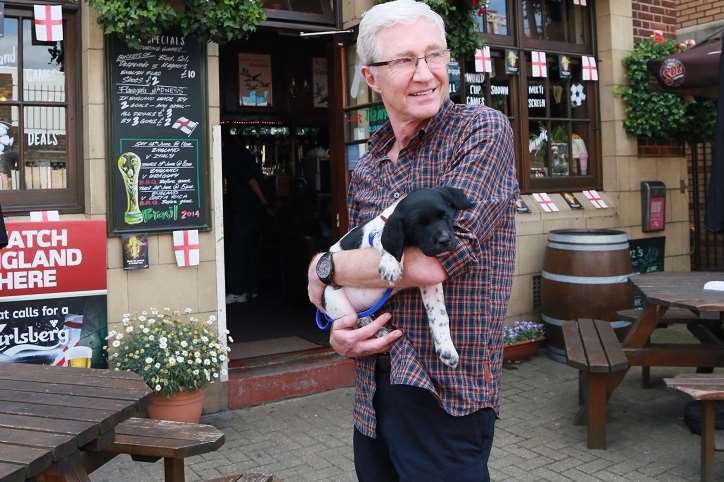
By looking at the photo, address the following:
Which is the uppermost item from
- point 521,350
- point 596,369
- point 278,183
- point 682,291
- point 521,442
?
point 278,183

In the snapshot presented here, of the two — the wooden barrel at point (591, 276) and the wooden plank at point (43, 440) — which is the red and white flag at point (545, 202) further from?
the wooden plank at point (43, 440)

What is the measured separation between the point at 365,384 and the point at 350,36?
164 inches

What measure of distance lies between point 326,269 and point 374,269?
19 centimetres

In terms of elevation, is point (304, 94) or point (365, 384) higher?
point (304, 94)

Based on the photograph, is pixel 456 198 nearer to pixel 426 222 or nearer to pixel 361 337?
pixel 426 222

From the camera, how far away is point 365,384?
1.81 meters

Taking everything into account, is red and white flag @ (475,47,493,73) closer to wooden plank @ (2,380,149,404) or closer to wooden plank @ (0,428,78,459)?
wooden plank @ (2,380,149,404)

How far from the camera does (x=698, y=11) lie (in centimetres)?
958

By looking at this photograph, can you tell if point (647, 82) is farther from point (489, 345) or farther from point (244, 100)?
point (489, 345)

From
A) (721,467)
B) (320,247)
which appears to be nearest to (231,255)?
A: (320,247)

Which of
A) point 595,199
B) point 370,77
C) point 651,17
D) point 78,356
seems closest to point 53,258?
point 78,356

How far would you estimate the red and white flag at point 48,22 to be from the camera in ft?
13.8

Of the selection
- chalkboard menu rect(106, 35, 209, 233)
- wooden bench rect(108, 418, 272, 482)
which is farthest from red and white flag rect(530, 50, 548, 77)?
wooden bench rect(108, 418, 272, 482)

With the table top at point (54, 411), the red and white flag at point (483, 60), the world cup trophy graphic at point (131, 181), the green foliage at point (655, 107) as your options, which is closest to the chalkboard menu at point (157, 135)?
the world cup trophy graphic at point (131, 181)
